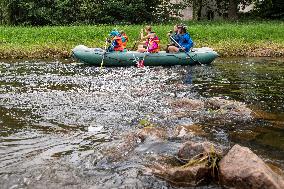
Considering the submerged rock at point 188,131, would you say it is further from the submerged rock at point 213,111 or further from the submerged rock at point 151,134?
the submerged rock at point 213,111

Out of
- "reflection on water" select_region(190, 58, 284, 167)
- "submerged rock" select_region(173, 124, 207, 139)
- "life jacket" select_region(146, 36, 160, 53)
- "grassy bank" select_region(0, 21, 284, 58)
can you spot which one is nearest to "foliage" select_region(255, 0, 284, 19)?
"grassy bank" select_region(0, 21, 284, 58)

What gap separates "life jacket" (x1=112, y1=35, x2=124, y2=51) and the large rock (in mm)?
11693

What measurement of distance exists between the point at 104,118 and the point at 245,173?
407 cm

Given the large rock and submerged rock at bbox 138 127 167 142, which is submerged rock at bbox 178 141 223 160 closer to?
the large rock

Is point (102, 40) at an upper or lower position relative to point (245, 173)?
upper

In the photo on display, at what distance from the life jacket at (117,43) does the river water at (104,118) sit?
1.43m

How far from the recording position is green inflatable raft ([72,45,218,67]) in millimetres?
16266

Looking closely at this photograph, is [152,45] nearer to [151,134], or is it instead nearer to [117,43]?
[117,43]

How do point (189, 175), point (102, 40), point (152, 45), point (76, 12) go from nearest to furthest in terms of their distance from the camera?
1. point (189, 175)
2. point (152, 45)
3. point (102, 40)
4. point (76, 12)

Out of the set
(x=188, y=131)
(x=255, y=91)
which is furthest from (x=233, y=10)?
(x=188, y=131)

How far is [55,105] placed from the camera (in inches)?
392

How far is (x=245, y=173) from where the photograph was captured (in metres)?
5.25

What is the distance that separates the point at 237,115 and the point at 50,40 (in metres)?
15.1

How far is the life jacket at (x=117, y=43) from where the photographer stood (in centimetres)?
1694
